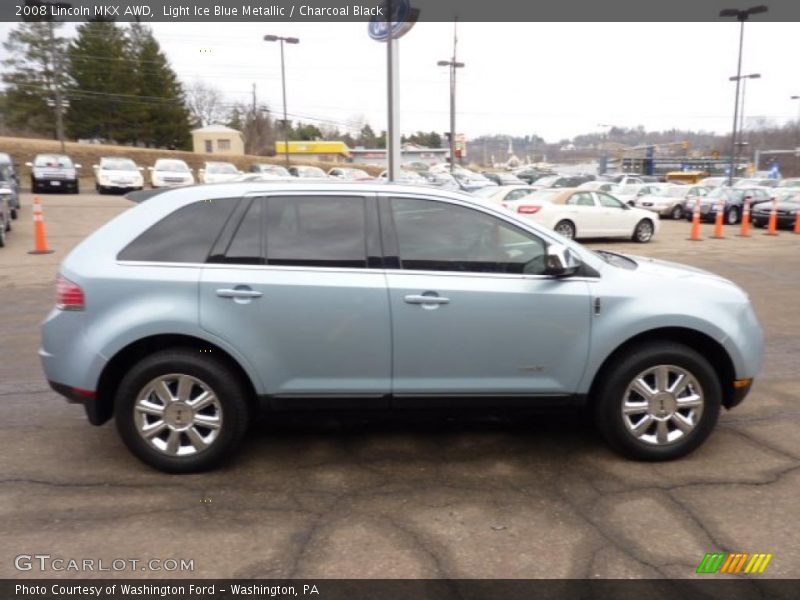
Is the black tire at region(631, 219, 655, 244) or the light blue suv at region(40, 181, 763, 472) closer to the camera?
the light blue suv at region(40, 181, 763, 472)

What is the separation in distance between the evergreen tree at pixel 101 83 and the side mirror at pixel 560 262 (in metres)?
61.9

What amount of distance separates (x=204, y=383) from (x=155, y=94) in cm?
6409

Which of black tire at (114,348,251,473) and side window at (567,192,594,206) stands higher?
side window at (567,192,594,206)

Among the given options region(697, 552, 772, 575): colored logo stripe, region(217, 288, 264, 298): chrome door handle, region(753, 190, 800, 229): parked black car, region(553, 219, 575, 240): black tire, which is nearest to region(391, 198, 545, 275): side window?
region(217, 288, 264, 298): chrome door handle

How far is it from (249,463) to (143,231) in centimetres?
158

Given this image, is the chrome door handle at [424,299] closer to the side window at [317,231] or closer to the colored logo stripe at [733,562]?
the side window at [317,231]

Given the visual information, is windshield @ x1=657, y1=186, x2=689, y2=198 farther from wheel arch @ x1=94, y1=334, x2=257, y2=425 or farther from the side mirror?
wheel arch @ x1=94, y1=334, x2=257, y2=425

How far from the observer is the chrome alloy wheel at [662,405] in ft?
13.0

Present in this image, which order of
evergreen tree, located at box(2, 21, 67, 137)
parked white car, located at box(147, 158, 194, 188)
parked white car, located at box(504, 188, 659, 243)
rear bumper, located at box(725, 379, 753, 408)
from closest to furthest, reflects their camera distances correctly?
rear bumper, located at box(725, 379, 753, 408) < parked white car, located at box(504, 188, 659, 243) < parked white car, located at box(147, 158, 194, 188) < evergreen tree, located at box(2, 21, 67, 137)

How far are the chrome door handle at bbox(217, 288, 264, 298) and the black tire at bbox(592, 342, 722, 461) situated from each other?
2.21m

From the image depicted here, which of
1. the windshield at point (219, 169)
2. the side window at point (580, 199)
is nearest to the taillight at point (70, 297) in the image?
→ the side window at point (580, 199)

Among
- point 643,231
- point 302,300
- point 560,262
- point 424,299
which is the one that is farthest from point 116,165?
point 560,262

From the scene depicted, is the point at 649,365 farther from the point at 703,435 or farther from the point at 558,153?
the point at 558,153

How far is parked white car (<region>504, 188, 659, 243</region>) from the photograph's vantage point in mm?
16344
